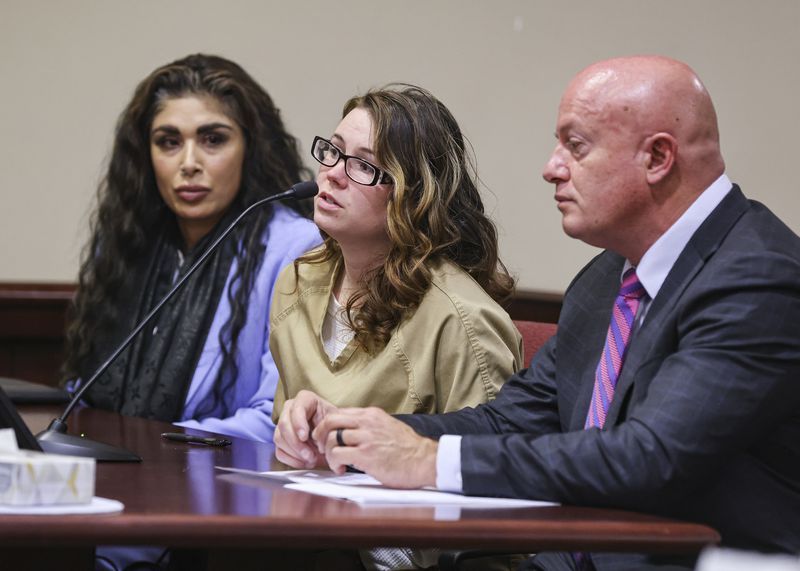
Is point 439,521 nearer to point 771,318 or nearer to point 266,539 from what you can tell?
point 266,539

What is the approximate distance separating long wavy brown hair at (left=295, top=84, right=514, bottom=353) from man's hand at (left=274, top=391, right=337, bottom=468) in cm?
42

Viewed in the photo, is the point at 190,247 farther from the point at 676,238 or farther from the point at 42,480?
the point at 42,480

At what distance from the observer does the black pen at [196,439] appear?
2102 mm

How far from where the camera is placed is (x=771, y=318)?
5.07ft

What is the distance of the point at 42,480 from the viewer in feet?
4.14

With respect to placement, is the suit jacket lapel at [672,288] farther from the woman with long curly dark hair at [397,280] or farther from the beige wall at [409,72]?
the beige wall at [409,72]

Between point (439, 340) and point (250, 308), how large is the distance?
3.18 ft

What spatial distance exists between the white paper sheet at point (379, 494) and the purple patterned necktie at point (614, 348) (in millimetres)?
317

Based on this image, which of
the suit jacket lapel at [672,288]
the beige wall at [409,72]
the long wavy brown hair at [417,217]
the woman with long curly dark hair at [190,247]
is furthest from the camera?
the beige wall at [409,72]

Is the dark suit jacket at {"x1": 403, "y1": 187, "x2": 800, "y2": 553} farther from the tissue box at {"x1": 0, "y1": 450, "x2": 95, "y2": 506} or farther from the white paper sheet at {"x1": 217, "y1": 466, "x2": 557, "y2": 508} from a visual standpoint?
the tissue box at {"x1": 0, "y1": 450, "x2": 95, "y2": 506}

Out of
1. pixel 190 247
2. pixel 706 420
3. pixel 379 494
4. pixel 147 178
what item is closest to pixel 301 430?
pixel 379 494

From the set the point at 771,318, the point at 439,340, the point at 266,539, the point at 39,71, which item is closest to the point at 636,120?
the point at 771,318

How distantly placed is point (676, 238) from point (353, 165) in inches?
30.7

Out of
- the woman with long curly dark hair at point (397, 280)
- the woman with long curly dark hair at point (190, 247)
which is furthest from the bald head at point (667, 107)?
the woman with long curly dark hair at point (190, 247)
